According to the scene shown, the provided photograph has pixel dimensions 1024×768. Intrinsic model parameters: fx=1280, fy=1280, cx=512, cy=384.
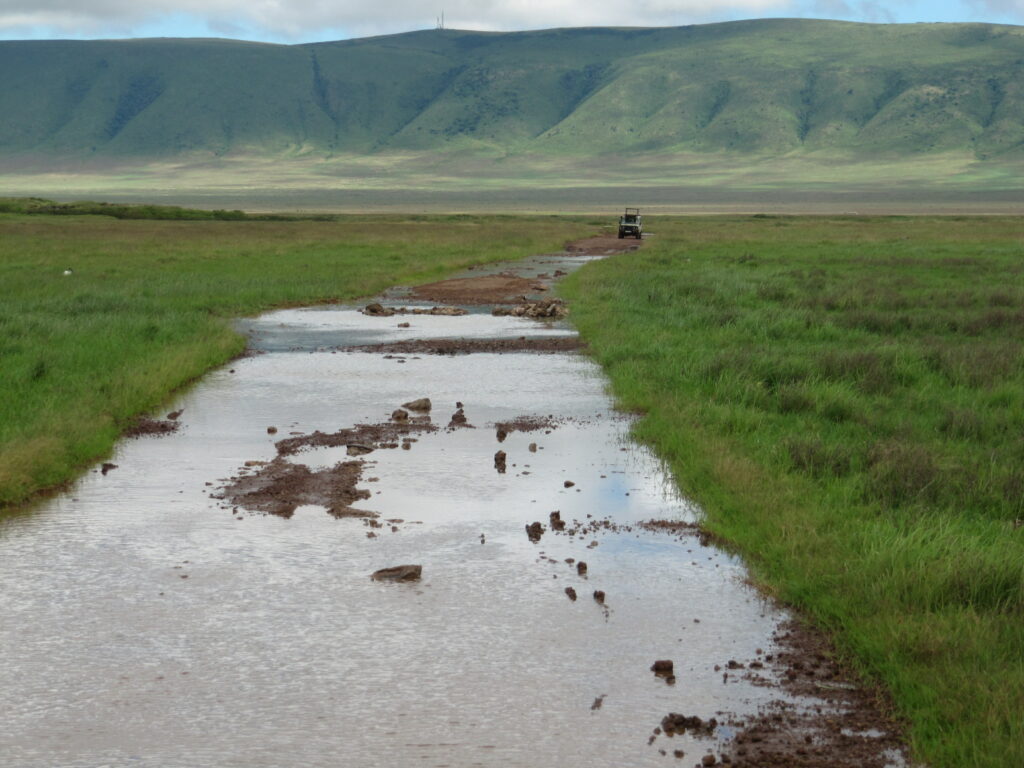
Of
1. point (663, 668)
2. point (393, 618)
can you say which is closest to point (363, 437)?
point (393, 618)

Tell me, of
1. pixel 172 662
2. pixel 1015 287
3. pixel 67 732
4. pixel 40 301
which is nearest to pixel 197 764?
pixel 67 732

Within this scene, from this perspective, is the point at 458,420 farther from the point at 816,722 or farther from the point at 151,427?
the point at 816,722

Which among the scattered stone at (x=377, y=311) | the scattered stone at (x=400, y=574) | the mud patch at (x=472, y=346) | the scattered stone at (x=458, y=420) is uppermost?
the scattered stone at (x=400, y=574)

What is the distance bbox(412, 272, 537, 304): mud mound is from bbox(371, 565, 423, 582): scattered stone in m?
22.1

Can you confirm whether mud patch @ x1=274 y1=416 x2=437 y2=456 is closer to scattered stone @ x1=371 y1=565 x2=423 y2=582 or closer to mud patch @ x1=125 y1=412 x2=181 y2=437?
mud patch @ x1=125 y1=412 x2=181 y2=437

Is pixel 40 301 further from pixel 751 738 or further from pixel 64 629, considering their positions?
pixel 751 738

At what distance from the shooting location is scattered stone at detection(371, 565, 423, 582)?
339 inches

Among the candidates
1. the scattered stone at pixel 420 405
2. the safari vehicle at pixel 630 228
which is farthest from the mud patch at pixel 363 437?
the safari vehicle at pixel 630 228

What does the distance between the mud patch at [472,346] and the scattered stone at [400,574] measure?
12609 millimetres

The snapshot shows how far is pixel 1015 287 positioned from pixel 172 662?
1050 inches

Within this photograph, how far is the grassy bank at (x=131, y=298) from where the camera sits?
13031mm

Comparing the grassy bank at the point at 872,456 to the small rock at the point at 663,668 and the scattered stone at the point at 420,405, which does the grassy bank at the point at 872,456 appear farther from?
the scattered stone at the point at 420,405

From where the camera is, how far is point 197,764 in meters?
5.87

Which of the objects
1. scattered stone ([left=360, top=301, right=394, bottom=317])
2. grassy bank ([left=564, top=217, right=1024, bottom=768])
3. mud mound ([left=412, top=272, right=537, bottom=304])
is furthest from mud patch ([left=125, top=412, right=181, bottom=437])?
mud mound ([left=412, top=272, right=537, bottom=304])
